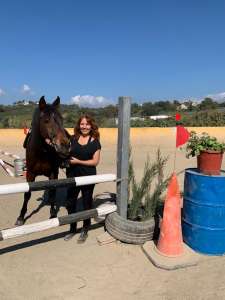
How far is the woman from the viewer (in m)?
4.64

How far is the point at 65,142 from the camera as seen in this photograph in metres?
4.11

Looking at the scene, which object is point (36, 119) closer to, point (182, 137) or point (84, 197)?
point (84, 197)

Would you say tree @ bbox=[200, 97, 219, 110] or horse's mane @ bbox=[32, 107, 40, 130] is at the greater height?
tree @ bbox=[200, 97, 219, 110]

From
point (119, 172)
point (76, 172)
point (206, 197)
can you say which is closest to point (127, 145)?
point (119, 172)

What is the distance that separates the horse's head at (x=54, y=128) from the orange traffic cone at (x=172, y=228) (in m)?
1.44

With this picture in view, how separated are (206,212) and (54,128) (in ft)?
7.19

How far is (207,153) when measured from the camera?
14.2ft

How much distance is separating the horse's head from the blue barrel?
168 cm

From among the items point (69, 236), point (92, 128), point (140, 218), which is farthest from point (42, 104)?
point (140, 218)

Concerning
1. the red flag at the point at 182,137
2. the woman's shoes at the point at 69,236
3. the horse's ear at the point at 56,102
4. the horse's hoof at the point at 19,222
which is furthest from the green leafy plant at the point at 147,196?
the horse's hoof at the point at 19,222

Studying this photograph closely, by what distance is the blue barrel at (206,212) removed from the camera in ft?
13.7

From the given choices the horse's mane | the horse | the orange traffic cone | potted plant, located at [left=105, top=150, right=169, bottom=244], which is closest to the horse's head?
the horse

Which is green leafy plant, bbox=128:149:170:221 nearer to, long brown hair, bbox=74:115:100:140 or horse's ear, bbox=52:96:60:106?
long brown hair, bbox=74:115:100:140

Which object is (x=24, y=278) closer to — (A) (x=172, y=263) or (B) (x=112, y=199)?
(A) (x=172, y=263)
